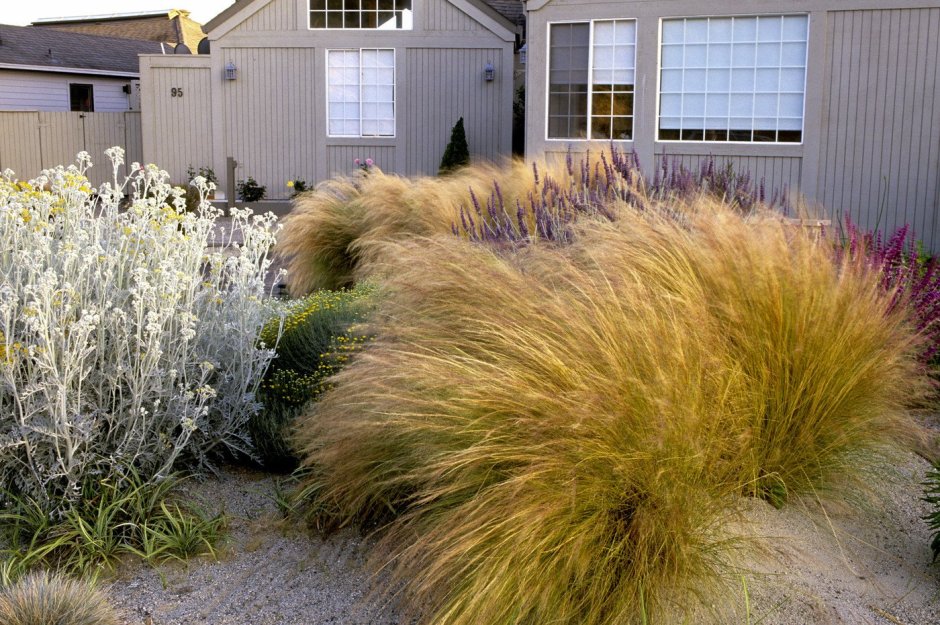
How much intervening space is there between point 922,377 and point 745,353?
95cm

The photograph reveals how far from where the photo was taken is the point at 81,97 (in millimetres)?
24812

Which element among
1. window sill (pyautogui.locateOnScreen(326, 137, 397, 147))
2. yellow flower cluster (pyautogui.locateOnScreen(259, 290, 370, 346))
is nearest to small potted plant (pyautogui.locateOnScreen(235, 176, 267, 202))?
window sill (pyautogui.locateOnScreen(326, 137, 397, 147))

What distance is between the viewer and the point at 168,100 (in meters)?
16.6

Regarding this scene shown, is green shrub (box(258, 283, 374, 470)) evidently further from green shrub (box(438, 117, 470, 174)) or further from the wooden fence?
the wooden fence

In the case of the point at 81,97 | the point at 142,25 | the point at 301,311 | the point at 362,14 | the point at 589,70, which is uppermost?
the point at 142,25

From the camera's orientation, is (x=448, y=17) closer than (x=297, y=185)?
Yes

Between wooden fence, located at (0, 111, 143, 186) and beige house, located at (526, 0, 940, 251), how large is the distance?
1075cm

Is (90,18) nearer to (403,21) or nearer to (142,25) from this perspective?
(142,25)

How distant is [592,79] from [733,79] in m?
1.62

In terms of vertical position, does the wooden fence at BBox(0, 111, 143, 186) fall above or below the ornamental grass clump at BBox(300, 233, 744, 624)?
above

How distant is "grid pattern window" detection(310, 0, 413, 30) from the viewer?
1591 cm

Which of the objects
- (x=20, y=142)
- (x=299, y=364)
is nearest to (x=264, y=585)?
(x=299, y=364)

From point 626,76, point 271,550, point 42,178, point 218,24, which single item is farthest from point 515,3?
point 271,550

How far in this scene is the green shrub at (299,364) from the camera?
4320 millimetres
